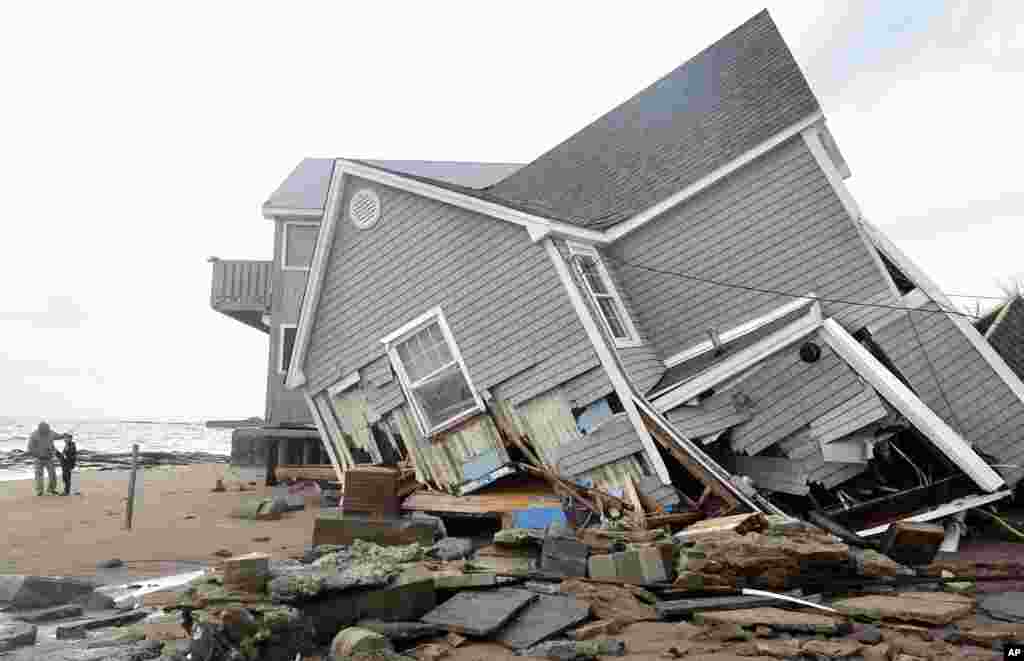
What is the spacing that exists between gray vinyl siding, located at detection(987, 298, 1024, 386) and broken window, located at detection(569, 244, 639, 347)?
743 cm

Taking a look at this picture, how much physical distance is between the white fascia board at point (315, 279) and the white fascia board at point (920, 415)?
915 centimetres

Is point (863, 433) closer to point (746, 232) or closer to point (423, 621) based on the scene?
point (746, 232)

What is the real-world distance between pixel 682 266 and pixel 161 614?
9239 millimetres

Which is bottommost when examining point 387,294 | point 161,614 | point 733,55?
point 161,614

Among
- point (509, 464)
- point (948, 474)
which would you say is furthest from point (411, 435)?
point (948, 474)

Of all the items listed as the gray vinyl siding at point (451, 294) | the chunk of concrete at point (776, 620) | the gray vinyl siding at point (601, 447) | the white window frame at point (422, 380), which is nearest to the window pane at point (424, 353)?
the white window frame at point (422, 380)

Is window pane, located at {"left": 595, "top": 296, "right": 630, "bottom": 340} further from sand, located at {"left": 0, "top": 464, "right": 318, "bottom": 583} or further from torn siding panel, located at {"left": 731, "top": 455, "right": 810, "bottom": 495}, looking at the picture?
sand, located at {"left": 0, "top": 464, "right": 318, "bottom": 583}

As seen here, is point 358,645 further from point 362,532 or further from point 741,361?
point 741,361

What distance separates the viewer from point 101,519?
1409 centimetres

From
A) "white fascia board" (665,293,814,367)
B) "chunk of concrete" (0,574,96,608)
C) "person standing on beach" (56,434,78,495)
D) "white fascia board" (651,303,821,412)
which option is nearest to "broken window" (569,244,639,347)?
"white fascia board" (665,293,814,367)

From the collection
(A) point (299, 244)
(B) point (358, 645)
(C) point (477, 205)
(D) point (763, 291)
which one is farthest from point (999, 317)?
(A) point (299, 244)

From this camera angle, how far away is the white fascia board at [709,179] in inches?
459

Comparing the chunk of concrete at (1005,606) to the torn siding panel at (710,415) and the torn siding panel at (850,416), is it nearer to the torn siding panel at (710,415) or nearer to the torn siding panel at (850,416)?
the torn siding panel at (850,416)

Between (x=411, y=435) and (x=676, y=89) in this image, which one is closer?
(x=411, y=435)
